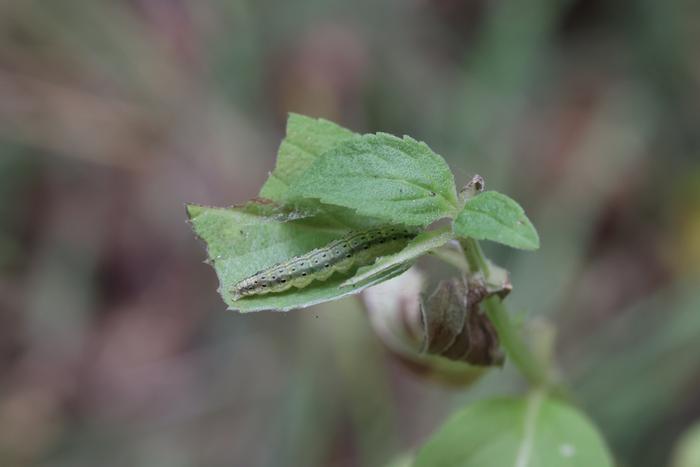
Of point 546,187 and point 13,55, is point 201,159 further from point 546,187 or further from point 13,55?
point 546,187

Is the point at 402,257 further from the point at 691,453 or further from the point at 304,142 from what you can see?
the point at 691,453

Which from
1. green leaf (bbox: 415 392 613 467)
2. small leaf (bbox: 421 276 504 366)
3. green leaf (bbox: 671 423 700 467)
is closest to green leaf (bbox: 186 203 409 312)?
small leaf (bbox: 421 276 504 366)

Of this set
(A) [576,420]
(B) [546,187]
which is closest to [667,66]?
(B) [546,187]

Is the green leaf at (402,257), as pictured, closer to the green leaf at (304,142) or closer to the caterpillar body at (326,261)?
the caterpillar body at (326,261)

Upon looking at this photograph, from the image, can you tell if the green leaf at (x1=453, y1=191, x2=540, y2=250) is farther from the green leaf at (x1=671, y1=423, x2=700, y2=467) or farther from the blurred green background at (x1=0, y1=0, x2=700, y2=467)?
the blurred green background at (x1=0, y1=0, x2=700, y2=467)

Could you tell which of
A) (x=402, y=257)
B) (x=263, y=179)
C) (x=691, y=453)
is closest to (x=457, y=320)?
(x=402, y=257)

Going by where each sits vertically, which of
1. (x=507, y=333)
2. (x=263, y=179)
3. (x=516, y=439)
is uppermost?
(x=263, y=179)

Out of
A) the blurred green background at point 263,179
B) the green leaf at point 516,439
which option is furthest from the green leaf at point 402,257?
the blurred green background at point 263,179
